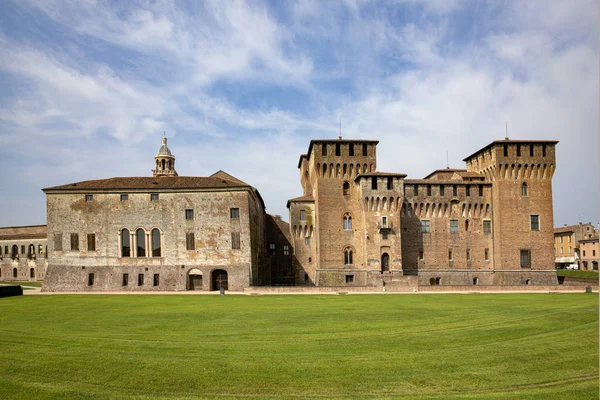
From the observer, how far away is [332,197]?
4981cm

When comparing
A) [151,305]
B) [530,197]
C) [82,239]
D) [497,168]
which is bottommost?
[151,305]

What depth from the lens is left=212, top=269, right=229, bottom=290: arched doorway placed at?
144 ft

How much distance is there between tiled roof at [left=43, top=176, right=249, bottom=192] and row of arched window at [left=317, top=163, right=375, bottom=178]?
9.79 metres

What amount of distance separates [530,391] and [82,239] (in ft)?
142

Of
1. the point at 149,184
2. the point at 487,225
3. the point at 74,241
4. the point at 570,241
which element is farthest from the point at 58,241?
the point at 570,241

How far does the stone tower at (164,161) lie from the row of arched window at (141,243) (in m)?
44.0

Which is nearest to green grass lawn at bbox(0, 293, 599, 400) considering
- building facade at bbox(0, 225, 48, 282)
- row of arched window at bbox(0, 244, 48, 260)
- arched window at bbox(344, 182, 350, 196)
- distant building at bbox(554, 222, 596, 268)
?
arched window at bbox(344, 182, 350, 196)

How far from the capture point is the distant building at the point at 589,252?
250 ft

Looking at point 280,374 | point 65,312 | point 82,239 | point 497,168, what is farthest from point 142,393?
point 497,168

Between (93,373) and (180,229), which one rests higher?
(180,229)

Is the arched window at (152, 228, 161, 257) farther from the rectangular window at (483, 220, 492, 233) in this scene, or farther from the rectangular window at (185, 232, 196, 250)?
the rectangular window at (483, 220, 492, 233)

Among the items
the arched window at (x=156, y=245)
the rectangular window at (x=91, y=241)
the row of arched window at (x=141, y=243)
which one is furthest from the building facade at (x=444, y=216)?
the rectangular window at (x=91, y=241)

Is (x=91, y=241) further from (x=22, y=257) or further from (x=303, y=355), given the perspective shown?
(x=303, y=355)

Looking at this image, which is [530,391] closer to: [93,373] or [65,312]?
[93,373]
